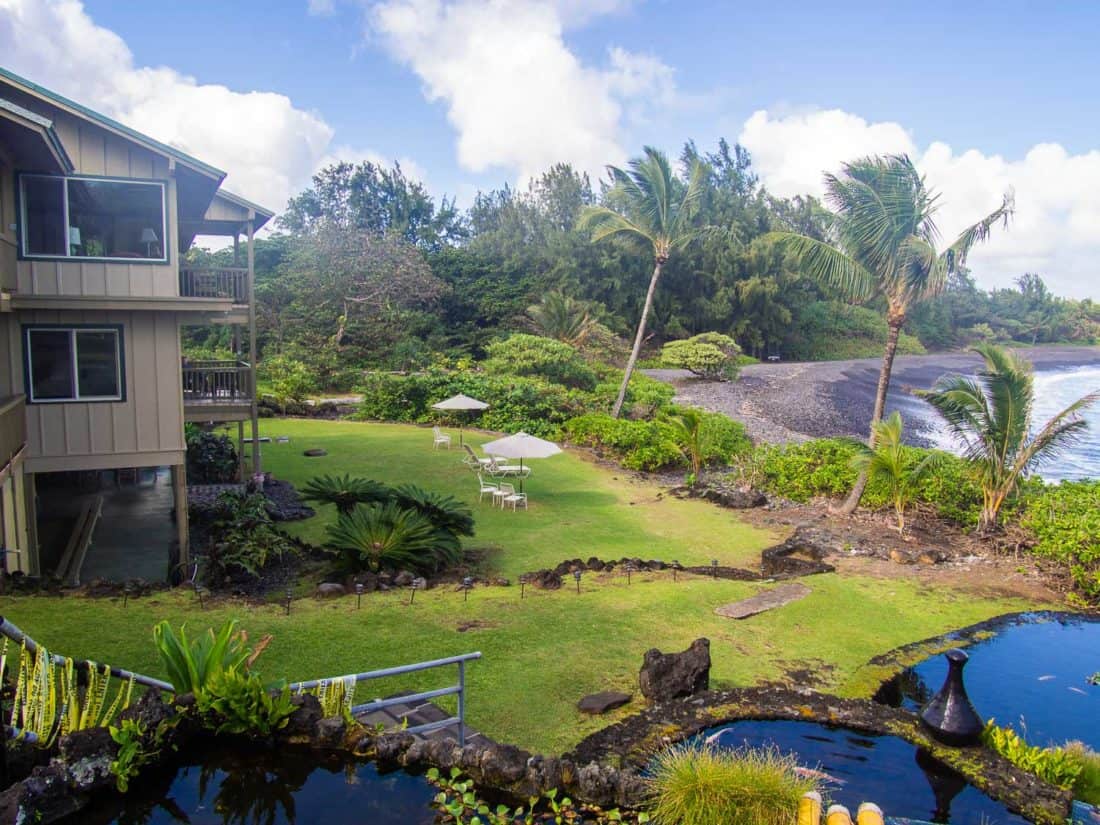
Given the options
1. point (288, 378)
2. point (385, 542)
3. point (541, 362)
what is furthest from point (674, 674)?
point (288, 378)

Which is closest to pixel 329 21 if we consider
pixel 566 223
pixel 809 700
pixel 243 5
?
pixel 243 5

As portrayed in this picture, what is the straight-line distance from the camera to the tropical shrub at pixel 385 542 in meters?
10.0

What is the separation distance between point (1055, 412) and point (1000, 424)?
23.1m

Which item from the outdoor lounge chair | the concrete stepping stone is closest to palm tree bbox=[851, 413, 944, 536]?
the concrete stepping stone

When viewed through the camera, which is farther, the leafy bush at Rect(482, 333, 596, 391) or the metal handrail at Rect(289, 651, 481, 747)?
the leafy bush at Rect(482, 333, 596, 391)

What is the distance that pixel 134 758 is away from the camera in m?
4.46

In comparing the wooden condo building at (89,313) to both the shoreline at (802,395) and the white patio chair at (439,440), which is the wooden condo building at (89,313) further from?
the shoreline at (802,395)

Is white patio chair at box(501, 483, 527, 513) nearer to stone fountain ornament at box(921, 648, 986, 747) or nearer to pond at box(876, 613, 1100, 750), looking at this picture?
pond at box(876, 613, 1100, 750)

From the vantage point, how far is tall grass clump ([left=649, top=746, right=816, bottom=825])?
429 cm

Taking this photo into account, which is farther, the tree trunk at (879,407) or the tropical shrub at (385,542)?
the tree trunk at (879,407)

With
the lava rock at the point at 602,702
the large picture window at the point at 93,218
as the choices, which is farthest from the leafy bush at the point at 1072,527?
the large picture window at the point at 93,218

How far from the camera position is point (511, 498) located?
577 inches

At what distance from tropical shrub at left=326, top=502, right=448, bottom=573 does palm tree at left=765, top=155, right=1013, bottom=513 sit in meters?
8.42

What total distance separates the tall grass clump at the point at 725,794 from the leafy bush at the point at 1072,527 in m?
8.40
